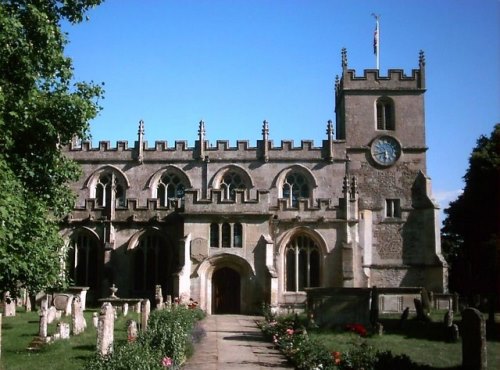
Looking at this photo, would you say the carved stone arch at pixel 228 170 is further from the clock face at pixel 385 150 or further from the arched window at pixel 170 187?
the clock face at pixel 385 150

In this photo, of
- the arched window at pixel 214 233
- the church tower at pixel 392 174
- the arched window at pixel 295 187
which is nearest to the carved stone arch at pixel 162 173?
the arched window at pixel 295 187

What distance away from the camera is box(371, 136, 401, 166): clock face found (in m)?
41.0

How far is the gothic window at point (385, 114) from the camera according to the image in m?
41.9

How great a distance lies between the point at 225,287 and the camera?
34.5 meters

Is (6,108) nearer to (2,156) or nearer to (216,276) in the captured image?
(2,156)

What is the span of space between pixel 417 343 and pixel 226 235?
14635 mm

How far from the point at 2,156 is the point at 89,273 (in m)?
20.7

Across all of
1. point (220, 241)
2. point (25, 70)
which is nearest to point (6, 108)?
point (25, 70)

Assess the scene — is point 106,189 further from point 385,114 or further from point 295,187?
point 385,114

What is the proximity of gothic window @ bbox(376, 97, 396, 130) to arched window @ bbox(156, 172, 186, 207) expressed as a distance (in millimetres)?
12481

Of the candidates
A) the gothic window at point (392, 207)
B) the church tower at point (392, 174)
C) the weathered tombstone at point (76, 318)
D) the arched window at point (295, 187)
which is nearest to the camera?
the weathered tombstone at point (76, 318)

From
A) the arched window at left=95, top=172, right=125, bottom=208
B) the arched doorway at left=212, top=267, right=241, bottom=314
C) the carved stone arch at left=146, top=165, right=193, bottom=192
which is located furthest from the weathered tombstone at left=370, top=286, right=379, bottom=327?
the arched window at left=95, top=172, right=125, bottom=208

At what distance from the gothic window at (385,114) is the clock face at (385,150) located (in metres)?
0.88

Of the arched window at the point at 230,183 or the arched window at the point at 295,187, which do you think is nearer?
the arched window at the point at 295,187
